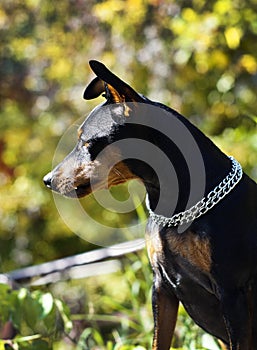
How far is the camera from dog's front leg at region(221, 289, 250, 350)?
7.94 feet

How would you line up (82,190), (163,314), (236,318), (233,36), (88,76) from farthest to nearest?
(88,76)
(233,36)
(163,314)
(82,190)
(236,318)

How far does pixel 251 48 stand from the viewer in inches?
215

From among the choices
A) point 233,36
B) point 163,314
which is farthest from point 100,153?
point 233,36

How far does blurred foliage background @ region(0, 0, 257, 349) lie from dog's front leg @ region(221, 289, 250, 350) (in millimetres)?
2394

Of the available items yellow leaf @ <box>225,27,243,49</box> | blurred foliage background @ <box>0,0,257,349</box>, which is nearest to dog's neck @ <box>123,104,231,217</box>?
blurred foliage background @ <box>0,0,257,349</box>

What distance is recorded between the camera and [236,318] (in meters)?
2.42

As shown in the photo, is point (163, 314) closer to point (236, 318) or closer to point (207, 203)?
point (236, 318)

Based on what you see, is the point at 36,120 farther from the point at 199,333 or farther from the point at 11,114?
the point at 199,333

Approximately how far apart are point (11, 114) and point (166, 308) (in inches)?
175

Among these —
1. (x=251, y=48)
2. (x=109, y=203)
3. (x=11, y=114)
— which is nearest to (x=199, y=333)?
(x=109, y=203)

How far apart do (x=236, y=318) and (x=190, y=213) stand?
0.37 metres

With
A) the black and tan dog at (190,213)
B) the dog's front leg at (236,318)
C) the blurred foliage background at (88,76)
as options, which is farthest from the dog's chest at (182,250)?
the blurred foliage background at (88,76)

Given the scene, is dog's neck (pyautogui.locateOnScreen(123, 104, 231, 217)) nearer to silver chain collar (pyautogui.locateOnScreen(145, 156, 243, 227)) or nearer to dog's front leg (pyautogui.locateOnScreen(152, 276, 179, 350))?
silver chain collar (pyautogui.locateOnScreen(145, 156, 243, 227))

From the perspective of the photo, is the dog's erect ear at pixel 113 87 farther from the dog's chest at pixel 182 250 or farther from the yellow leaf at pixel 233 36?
the yellow leaf at pixel 233 36
